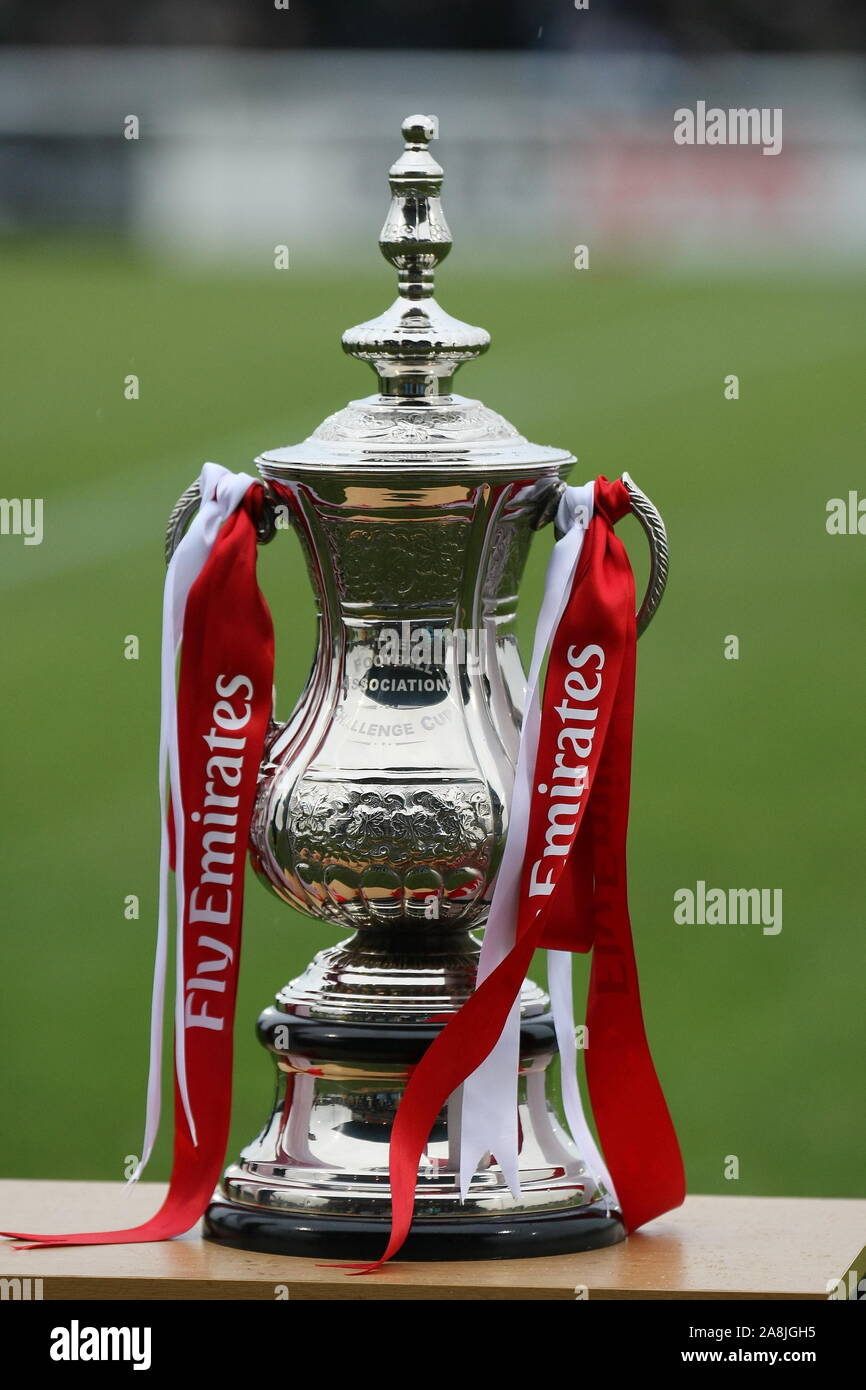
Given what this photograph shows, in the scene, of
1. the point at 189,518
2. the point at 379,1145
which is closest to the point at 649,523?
the point at 189,518

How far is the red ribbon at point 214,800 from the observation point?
8.66 feet

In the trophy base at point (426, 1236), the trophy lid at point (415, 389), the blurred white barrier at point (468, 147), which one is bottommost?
the trophy base at point (426, 1236)

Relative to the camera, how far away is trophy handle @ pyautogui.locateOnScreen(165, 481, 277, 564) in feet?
8.78

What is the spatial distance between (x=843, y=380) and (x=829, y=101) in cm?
152

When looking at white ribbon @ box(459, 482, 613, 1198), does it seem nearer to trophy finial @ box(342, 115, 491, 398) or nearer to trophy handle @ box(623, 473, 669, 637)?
trophy handle @ box(623, 473, 669, 637)

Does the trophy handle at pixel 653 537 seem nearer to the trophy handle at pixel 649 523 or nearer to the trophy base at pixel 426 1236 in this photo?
the trophy handle at pixel 649 523

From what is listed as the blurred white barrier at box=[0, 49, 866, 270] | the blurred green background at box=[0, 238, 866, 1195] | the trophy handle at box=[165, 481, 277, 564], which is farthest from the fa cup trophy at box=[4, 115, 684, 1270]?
the blurred white barrier at box=[0, 49, 866, 270]

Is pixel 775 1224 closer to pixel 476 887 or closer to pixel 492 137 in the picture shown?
pixel 476 887

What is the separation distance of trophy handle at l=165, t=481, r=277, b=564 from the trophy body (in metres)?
0.05

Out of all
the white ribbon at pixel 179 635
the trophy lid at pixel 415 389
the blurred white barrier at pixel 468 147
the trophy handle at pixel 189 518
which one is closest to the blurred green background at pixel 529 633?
the blurred white barrier at pixel 468 147

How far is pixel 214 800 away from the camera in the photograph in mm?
2643

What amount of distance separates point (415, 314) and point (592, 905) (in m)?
0.64

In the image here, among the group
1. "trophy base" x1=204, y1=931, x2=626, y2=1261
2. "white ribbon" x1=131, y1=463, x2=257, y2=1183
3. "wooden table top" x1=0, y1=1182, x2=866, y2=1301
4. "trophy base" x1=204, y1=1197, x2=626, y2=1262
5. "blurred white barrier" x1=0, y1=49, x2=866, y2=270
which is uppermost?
"blurred white barrier" x1=0, y1=49, x2=866, y2=270

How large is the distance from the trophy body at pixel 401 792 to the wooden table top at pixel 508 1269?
1.6 inches
